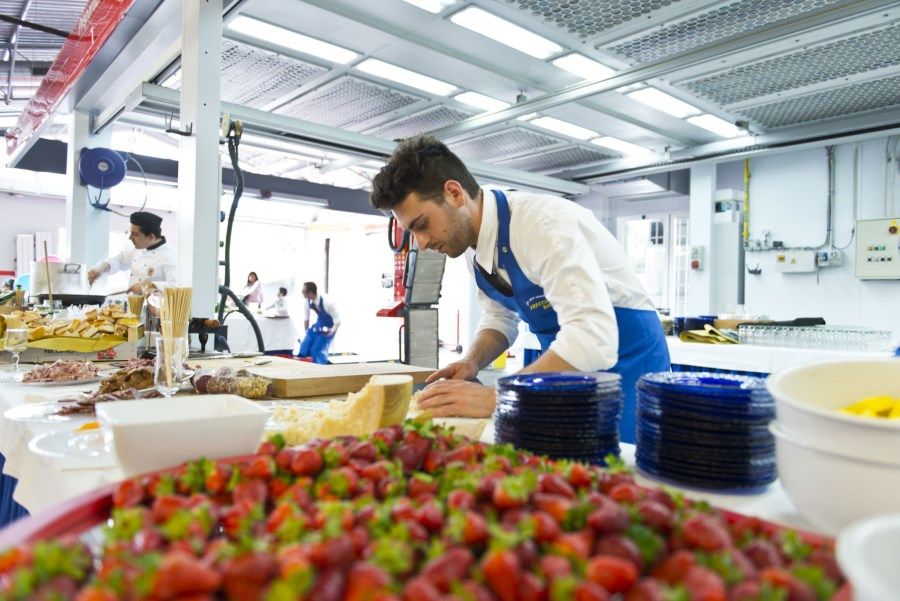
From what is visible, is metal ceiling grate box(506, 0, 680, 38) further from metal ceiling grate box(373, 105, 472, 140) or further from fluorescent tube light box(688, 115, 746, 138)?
fluorescent tube light box(688, 115, 746, 138)

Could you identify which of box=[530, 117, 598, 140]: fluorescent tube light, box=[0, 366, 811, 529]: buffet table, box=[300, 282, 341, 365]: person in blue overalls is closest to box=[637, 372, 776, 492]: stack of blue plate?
box=[0, 366, 811, 529]: buffet table

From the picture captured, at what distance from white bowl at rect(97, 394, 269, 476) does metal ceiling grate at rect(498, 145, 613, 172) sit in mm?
6900

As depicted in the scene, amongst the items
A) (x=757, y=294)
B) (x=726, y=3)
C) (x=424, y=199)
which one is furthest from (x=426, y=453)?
(x=757, y=294)

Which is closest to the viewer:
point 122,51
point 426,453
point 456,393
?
point 426,453

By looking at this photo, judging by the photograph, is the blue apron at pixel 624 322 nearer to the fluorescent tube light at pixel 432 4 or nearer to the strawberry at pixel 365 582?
the strawberry at pixel 365 582

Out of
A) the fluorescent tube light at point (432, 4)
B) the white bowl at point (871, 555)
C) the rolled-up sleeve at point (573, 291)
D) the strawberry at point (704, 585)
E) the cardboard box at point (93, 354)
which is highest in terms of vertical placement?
the fluorescent tube light at point (432, 4)

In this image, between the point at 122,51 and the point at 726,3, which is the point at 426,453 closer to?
the point at 726,3

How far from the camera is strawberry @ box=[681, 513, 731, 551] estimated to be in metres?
0.62

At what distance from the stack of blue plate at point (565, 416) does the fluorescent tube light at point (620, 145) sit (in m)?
6.28

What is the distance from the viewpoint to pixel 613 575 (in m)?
0.54

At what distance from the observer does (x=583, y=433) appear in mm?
1104

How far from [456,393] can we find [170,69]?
3856 millimetres

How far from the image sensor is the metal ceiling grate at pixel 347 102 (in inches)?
213

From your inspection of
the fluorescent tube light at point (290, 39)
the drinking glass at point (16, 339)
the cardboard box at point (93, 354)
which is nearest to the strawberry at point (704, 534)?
the drinking glass at point (16, 339)
